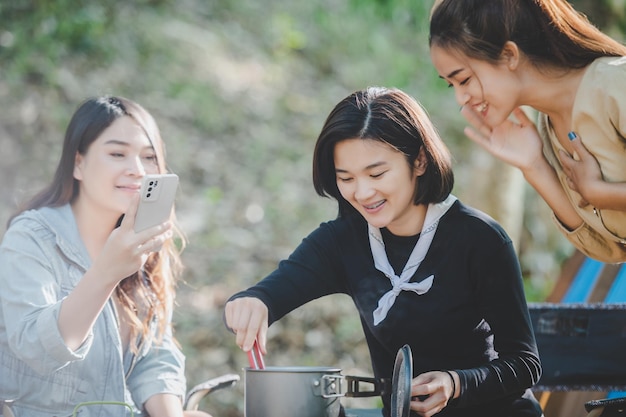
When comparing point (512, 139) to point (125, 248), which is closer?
point (125, 248)

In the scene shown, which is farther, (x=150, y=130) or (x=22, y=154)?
(x=22, y=154)

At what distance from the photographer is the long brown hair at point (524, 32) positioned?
216cm

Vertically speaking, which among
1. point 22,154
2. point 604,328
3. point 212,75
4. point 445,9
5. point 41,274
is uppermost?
point 212,75

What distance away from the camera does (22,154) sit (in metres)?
5.54

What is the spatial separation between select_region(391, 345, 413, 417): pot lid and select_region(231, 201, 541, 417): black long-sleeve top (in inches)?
13.6

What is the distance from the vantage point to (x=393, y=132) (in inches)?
82.3

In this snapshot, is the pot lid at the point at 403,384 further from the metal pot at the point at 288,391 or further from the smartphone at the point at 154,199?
the smartphone at the point at 154,199

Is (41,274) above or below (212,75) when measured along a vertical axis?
below

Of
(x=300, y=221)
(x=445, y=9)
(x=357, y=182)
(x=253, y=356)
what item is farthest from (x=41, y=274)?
(x=300, y=221)

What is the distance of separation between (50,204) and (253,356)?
3.02 feet

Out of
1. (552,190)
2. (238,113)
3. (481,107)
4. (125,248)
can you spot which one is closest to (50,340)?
(125,248)

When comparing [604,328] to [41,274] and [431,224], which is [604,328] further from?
[41,274]

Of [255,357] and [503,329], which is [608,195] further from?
[255,357]

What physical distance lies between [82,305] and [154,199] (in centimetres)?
32
